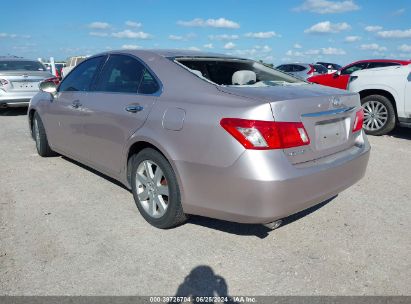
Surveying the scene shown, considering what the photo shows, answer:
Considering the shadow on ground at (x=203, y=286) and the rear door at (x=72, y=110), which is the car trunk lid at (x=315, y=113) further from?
the rear door at (x=72, y=110)

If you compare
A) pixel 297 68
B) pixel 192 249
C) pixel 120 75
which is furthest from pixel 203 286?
pixel 297 68

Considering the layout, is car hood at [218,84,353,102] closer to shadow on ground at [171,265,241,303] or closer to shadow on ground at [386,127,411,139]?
shadow on ground at [171,265,241,303]

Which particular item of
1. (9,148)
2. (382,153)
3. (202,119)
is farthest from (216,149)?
(9,148)

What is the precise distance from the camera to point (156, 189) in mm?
2969

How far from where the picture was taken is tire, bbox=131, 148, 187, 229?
2.76 metres

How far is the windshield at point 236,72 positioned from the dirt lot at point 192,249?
1.31 meters

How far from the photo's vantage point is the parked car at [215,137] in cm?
229

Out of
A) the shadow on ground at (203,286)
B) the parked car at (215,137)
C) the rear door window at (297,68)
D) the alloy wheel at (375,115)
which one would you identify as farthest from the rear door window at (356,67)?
the shadow on ground at (203,286)

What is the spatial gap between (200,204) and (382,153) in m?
4.21

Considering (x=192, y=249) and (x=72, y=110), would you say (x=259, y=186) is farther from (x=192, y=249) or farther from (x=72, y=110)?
(x=72, y=110)

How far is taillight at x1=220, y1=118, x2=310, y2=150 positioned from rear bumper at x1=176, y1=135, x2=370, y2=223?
52 millimetres

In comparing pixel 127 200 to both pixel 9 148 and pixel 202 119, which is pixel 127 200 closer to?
pixel 202 119

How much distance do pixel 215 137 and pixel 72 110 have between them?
230cm

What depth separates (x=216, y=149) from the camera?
7.80 feet
